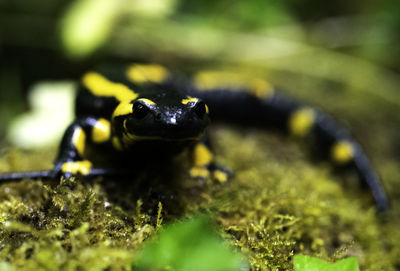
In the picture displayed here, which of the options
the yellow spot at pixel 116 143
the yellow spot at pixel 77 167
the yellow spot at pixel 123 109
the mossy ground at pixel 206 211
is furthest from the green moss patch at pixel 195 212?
the yellow spot at pixel 123 109

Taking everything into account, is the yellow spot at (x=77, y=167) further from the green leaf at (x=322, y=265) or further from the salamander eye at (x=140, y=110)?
the green leaf at (x=322, y=265)

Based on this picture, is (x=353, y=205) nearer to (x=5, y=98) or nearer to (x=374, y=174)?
(x=374, y=174)

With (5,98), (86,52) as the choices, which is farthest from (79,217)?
(5,98)

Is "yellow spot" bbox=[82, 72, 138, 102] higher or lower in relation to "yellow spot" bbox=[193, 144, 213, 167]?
higher

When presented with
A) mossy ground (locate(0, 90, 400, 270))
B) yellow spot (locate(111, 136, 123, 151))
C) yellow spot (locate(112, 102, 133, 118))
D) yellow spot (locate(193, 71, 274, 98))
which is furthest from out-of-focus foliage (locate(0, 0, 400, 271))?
yellow spot (locate(193, 71, 274, 98))

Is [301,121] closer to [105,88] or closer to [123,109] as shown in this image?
[105,88]

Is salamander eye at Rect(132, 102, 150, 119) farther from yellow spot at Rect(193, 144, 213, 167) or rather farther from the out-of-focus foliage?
yellow spot at Rect(193, 144, 213, 167)
